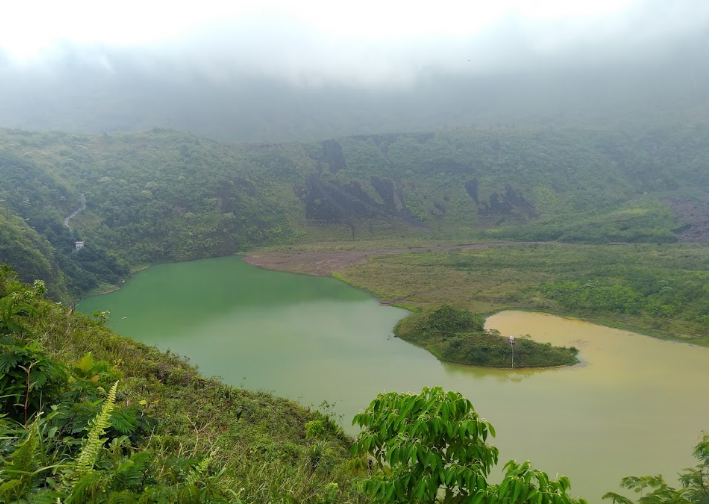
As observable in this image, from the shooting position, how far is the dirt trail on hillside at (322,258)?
32469 millimetres

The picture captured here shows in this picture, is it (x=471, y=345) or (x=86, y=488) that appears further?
(x=471, y=345)

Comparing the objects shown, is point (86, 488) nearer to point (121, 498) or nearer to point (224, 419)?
point (121, 498)

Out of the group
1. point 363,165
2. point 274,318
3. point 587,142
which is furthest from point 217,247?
point 587,142

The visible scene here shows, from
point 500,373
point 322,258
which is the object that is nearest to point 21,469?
point 500,373

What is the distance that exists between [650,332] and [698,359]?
3101 mm

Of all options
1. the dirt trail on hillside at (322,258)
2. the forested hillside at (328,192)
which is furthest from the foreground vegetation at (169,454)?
the dirt trail on hillside at (322,258)

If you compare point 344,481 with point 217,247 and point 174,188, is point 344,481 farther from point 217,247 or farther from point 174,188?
point 174,188

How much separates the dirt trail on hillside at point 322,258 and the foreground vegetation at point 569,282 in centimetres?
163

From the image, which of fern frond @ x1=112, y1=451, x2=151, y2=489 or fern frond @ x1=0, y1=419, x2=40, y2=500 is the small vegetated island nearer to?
fern frond @ x1=112, y1=451, x2=151, y2=489

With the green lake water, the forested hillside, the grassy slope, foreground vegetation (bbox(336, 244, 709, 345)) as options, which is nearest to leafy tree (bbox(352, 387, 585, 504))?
the grassy slope

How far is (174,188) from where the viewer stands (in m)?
47.2

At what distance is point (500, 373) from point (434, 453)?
13.1 meters

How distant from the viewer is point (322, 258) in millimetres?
35688

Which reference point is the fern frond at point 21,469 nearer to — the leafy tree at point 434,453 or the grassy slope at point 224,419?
the grassy slope at point 224,419
